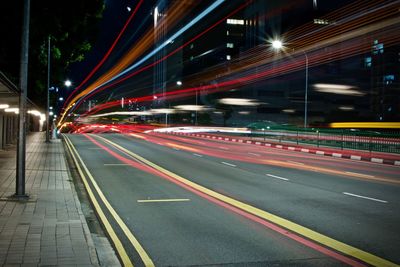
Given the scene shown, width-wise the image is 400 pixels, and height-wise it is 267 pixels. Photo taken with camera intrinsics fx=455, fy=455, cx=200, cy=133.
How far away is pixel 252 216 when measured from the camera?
9.03 meters

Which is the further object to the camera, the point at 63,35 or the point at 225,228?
the point at 63,35

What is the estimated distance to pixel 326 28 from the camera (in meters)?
84.4

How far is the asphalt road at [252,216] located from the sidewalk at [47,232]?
534 millimetres

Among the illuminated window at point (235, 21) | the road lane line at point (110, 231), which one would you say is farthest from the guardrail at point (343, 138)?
the illuminated window at point (235, 21)

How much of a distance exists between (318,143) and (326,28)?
58.1 m

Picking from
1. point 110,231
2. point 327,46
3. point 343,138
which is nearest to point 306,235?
point 110,231

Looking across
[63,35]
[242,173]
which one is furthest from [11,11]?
[242,173]

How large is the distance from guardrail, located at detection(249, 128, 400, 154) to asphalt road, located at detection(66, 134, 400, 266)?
9127mm

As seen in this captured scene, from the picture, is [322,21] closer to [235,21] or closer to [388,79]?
[388,79]

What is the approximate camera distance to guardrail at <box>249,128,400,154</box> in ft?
83.6

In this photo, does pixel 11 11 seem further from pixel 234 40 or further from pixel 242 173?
pixel 234 40

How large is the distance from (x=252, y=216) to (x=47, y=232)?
393 centimetres

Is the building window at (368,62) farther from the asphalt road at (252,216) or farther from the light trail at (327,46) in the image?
the asphalt road at (252,216)

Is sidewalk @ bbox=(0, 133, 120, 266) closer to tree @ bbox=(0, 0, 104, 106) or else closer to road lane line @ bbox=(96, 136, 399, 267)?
road lane line @ bbox=(96, 136, 399, 267)
